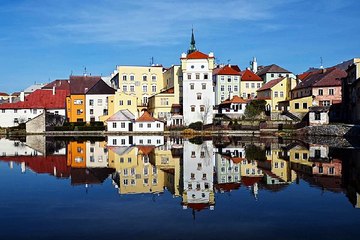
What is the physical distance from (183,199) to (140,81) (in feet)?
182

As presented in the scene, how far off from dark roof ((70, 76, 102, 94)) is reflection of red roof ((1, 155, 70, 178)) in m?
40.9

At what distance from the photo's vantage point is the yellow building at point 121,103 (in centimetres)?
6219

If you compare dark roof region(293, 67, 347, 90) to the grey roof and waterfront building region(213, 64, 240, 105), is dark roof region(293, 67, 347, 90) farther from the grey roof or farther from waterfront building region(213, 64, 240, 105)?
the grey roof

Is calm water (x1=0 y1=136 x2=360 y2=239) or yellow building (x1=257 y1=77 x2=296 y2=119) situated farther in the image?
yellow building (x1=257 y1=77 x2=296 y2=119)

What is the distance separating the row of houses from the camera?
5675 cm

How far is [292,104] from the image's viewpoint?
57.8 m

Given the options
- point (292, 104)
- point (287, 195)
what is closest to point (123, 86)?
point (292, 104)

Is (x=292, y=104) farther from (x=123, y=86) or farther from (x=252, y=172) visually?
(x=252, y=172)

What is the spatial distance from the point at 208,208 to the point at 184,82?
47339 millimetres

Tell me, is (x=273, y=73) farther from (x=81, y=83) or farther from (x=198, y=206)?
(x=198, y=206)

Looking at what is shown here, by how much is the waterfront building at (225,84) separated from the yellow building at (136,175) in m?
43.8

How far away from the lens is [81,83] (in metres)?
68.6

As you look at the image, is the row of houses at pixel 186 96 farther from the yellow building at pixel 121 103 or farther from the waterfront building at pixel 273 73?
the waterfront building at pixel 273 73

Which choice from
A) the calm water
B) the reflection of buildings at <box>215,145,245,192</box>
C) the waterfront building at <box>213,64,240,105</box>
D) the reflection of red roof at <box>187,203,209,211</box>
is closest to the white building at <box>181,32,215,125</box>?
the waterfront building at <box>213,64,240,105</box>
